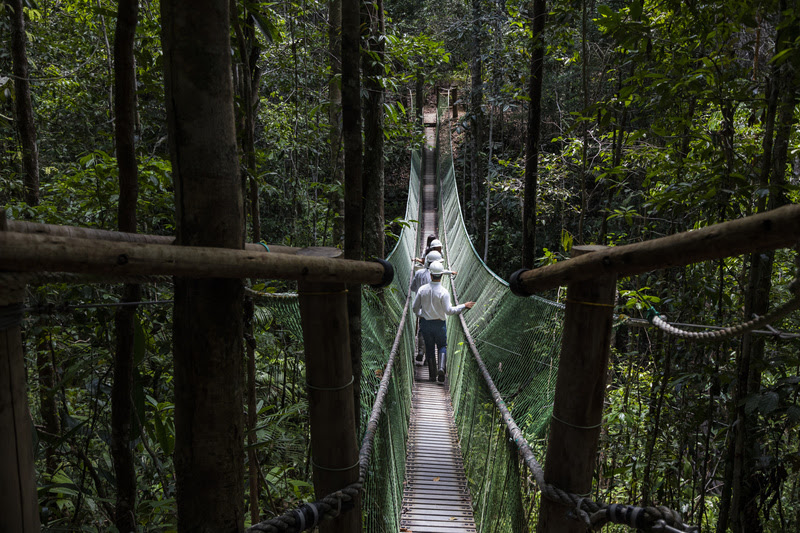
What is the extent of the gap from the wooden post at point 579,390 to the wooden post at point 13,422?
745 millimetres

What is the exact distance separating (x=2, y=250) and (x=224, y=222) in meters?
0.26

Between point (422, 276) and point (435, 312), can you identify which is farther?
point (422, 276)

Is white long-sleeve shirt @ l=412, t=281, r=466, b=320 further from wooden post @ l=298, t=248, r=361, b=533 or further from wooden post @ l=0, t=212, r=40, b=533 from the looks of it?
wooden post @ l=0, t=212, r=40, b=533

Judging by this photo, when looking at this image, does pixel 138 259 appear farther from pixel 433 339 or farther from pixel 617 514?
pixel 433 339

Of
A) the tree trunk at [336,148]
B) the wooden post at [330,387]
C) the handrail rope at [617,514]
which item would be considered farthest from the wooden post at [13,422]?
the tree trunk at [336,148]

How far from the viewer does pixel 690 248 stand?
0.72 metres

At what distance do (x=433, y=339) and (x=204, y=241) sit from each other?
3.33 m

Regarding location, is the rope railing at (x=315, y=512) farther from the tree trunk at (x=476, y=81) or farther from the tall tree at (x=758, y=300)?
the tree trunk at (x=476, y=81)

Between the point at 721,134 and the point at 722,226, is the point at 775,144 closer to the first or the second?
the point at 721,134

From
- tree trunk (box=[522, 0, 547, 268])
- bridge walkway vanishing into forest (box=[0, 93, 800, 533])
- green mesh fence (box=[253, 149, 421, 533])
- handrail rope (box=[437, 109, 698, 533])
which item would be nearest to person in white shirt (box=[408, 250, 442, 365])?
green mesh fence (box=[253, 149, 421, 533])

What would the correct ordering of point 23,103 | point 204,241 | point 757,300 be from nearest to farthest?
1. point 204,241
2. point 757,300
3. point 23,103

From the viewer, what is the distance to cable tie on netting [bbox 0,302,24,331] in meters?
0.53

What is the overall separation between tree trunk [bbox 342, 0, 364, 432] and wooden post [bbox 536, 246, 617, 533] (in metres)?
0.73

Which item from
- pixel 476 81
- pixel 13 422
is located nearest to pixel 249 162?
pixel 13 422
